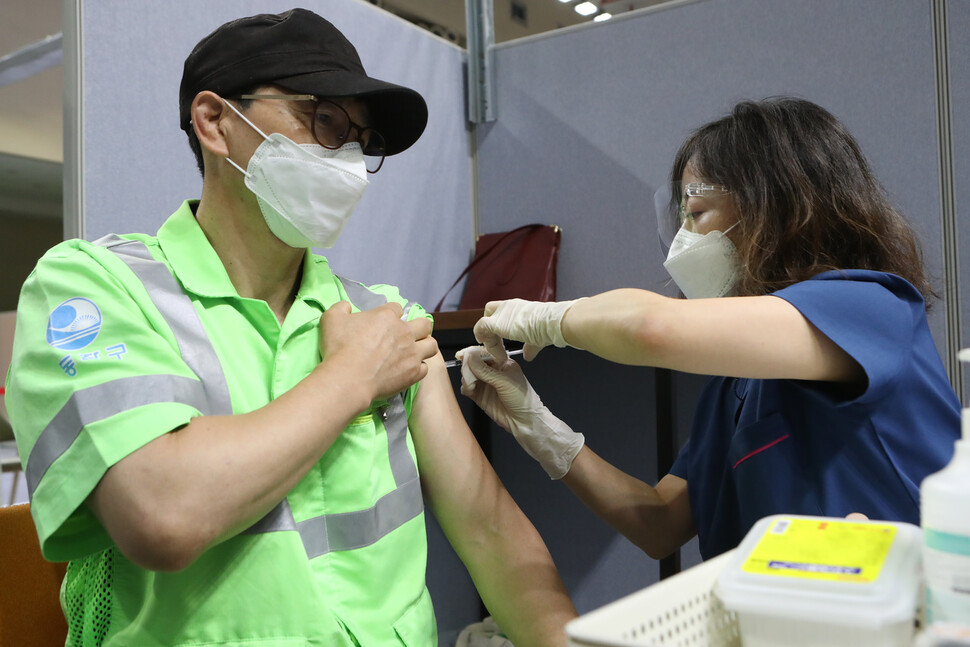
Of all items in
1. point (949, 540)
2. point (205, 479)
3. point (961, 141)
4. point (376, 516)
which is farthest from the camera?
point (961, 141)

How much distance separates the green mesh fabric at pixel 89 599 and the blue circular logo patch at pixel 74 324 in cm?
26

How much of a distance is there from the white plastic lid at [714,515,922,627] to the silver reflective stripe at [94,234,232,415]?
63cm

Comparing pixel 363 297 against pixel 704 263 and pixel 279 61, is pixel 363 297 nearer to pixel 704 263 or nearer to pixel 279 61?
pixel 279 61

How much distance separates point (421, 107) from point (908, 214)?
1387 millimetres

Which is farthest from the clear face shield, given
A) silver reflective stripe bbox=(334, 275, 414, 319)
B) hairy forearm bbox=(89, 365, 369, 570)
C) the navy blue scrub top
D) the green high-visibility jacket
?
hairy forearm bbox=(89, 365, 369, 570)

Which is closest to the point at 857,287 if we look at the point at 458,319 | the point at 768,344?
the point at 768,344

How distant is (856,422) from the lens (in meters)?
1.00

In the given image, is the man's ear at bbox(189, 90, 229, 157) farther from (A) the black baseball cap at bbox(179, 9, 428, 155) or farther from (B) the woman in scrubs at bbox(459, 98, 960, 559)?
(B) the woman in scrubs at bbox(459, 98, 960, 559)

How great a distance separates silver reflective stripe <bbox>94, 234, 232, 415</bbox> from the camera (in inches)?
37.4

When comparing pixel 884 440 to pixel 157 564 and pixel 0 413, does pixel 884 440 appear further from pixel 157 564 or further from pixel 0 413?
pixel 0 413

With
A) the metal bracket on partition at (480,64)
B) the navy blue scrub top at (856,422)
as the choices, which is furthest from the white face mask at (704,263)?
the metal bracket on partition at (480,64)

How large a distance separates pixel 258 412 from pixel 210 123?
Answer: 19.4 inches

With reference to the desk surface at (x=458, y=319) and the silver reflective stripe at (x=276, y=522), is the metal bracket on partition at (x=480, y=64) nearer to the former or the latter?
the desk surface at (x=458, y=319)

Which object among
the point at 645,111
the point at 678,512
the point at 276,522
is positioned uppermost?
the point at 645,111
